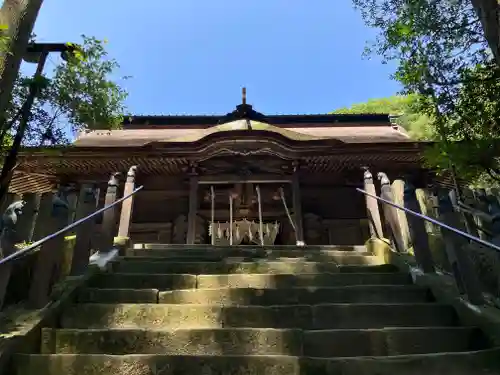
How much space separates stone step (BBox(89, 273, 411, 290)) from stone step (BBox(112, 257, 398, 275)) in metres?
0.39

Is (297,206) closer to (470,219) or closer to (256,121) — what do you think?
(470,219)

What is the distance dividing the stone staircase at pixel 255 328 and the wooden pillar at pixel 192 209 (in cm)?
356

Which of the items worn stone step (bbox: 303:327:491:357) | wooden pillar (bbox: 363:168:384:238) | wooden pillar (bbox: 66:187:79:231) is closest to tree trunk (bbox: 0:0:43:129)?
wooden pillar (bbox: 66:187:79:231)

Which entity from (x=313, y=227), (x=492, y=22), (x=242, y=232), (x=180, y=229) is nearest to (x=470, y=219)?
(x=492, y=22)

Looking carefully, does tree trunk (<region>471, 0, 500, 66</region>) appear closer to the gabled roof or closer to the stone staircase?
the stone staircase

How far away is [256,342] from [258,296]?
2.98ft

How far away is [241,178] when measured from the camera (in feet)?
33.3

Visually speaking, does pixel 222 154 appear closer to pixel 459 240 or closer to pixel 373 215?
pixel 373 215

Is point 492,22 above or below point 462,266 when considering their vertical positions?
above

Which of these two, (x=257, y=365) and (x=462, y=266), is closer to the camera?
(x=257, y=365)

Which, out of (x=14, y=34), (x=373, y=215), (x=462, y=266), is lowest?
(x=462, y=266)

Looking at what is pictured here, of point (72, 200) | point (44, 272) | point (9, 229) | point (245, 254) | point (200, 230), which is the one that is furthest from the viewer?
point (200, 230)

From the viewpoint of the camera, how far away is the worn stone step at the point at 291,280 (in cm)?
477

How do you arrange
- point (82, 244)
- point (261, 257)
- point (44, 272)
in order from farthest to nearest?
point (261, 257)
point (82, 244)
point (44, 272)
